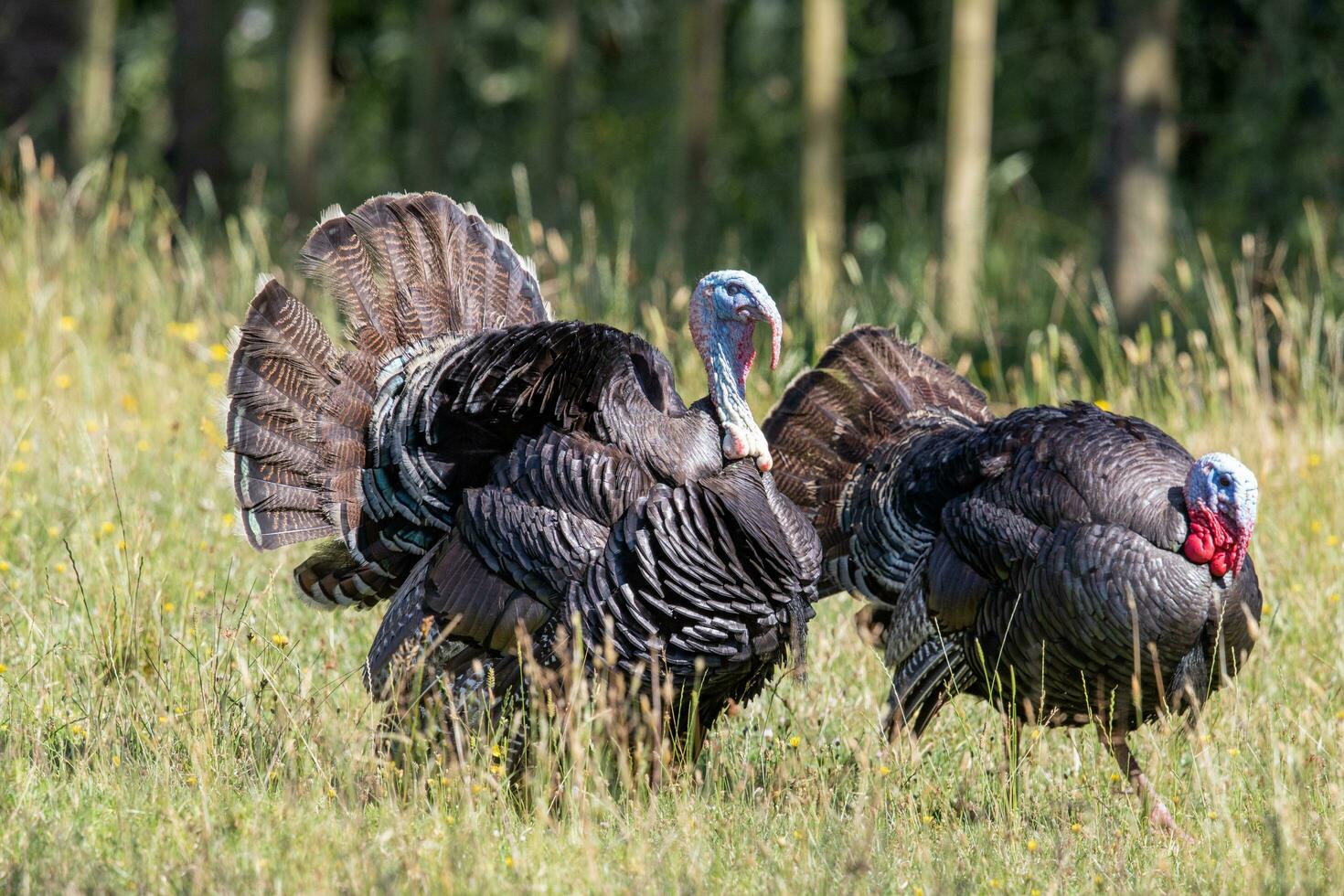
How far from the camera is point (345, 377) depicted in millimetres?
4648

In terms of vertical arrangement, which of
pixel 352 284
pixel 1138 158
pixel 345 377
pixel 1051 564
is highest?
pixel 1138 158

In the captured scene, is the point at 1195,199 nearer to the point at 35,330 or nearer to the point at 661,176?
the point at 661,176

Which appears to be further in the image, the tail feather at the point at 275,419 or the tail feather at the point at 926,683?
the tail feather at the point at 926,683

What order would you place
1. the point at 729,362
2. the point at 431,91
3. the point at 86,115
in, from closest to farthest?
the point at 729,362 < the point at 86,115 < the point at 431,91

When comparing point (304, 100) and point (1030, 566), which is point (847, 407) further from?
point (304, 100)

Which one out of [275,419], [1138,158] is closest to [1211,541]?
[275,419]

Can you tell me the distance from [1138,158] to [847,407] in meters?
3.64

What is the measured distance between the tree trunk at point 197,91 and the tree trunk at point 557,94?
2769 mm

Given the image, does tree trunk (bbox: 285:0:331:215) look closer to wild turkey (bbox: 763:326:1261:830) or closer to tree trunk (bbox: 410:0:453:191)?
tree trunk (bbox: 410:0:453:191)

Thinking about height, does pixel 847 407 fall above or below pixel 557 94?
below

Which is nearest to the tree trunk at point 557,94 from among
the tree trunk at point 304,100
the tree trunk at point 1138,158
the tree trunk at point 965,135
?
the tree trunk at point 304,100

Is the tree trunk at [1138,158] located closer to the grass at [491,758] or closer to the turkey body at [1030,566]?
the grass at [491,758]

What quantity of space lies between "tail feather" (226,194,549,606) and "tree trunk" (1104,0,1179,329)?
4.55 metres

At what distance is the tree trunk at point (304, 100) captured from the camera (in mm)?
12430
